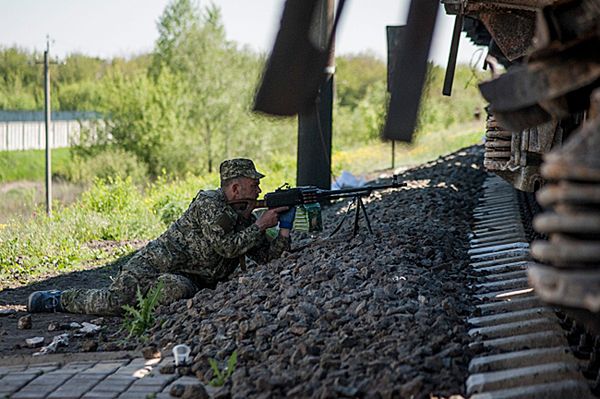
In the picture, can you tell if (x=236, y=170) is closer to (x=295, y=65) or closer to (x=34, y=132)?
(x=295, y=65)

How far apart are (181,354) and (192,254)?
9.35 ft

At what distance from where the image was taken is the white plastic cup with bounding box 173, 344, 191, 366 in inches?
211

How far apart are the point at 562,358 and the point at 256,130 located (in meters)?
42.8

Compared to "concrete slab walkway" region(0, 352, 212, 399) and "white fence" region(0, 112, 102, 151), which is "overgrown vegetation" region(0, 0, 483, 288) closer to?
"white fence" region(0, 112, 102, 151)

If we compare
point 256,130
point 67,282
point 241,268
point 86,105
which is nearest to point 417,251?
point 241,268

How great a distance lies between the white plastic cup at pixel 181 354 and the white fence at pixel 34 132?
45032 millimetres

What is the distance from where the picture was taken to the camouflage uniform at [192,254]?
7.89 m

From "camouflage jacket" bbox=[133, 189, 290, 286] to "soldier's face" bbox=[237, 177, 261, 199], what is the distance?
165mm

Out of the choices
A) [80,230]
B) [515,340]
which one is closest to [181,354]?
[515,340]

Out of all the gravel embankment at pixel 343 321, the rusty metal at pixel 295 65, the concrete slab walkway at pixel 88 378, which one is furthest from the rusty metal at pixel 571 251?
the concrete slab walkway at pixel 88 378

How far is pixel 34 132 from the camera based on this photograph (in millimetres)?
55500

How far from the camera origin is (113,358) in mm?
5969

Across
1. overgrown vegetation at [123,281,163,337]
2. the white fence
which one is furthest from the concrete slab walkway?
the white fence

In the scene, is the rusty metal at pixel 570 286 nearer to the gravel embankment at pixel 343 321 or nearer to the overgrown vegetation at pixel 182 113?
the gravel embankment at pixel 343 321
